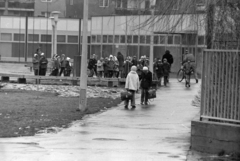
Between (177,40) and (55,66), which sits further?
(177,40)

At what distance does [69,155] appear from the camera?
41.6 feet

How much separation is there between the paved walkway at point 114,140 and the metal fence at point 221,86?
104 cm

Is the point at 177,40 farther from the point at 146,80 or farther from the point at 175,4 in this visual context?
the point at 175,4

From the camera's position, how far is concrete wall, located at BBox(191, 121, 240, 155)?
13.1 metres

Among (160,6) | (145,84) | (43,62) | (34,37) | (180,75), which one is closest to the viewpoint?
(160,6)

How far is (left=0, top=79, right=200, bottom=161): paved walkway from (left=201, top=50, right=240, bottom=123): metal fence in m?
1.04

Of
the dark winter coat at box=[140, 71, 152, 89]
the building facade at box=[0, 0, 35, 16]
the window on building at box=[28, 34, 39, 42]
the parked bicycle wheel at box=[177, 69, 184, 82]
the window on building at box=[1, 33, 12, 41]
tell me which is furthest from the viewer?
the building facade at box=[0, 0, 35, 16]

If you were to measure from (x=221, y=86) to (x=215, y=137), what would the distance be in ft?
3.61

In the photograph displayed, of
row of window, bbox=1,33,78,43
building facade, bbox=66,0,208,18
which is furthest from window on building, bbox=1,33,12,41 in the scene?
building facade, bbox=66,0,208,18

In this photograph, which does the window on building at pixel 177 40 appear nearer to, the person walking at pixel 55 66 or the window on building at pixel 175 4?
the person walking at pixel 55 66

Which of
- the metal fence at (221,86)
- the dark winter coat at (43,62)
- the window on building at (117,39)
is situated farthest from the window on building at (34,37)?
the metal fence at (221,86)

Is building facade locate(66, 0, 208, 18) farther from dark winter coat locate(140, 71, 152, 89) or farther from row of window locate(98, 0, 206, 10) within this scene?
dark winter coat locate(140, 71, 152, 89)

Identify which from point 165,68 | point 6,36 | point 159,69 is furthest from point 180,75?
point 6,36

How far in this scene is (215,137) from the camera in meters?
13.4
